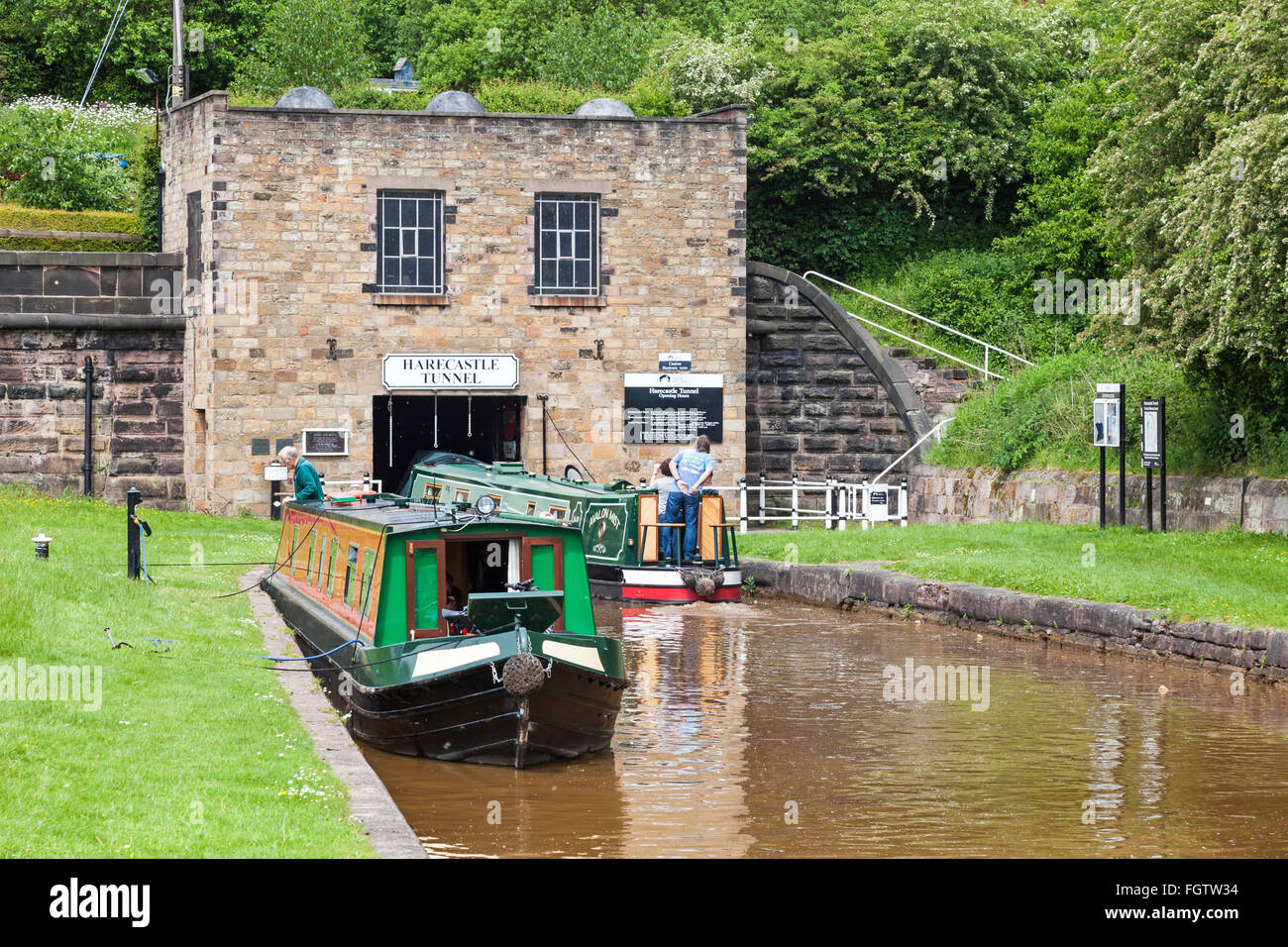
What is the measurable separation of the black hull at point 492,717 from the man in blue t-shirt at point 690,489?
29.0 feet

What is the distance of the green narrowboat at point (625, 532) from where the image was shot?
64.3ft

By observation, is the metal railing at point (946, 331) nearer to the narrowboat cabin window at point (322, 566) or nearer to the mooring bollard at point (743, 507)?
the mooring bollard at point (743, 507)

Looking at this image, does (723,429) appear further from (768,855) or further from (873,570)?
(768,855)

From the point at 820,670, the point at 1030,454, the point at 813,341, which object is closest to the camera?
the point at 820,670

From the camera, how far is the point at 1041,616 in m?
16.1

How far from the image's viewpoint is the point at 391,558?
1152cm

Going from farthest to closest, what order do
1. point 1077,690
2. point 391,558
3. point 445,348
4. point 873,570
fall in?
point 445,348
point 873,570
point 1077,690
point 391,558

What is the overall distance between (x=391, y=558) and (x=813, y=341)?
18.4m

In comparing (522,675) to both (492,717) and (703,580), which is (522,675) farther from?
(703,580)

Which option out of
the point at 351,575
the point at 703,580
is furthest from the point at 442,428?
the point at 351,575

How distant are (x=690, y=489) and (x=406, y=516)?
24.9 feet

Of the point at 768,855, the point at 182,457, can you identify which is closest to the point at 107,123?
the point at 182,457

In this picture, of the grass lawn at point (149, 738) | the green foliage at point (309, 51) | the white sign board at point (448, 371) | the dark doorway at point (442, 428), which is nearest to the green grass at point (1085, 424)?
the dark doorway at point (442, 428)

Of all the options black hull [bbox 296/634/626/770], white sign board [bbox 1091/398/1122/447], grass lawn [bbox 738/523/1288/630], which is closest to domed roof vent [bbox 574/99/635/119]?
grass lawn [bbox 738/523/1288/630]
